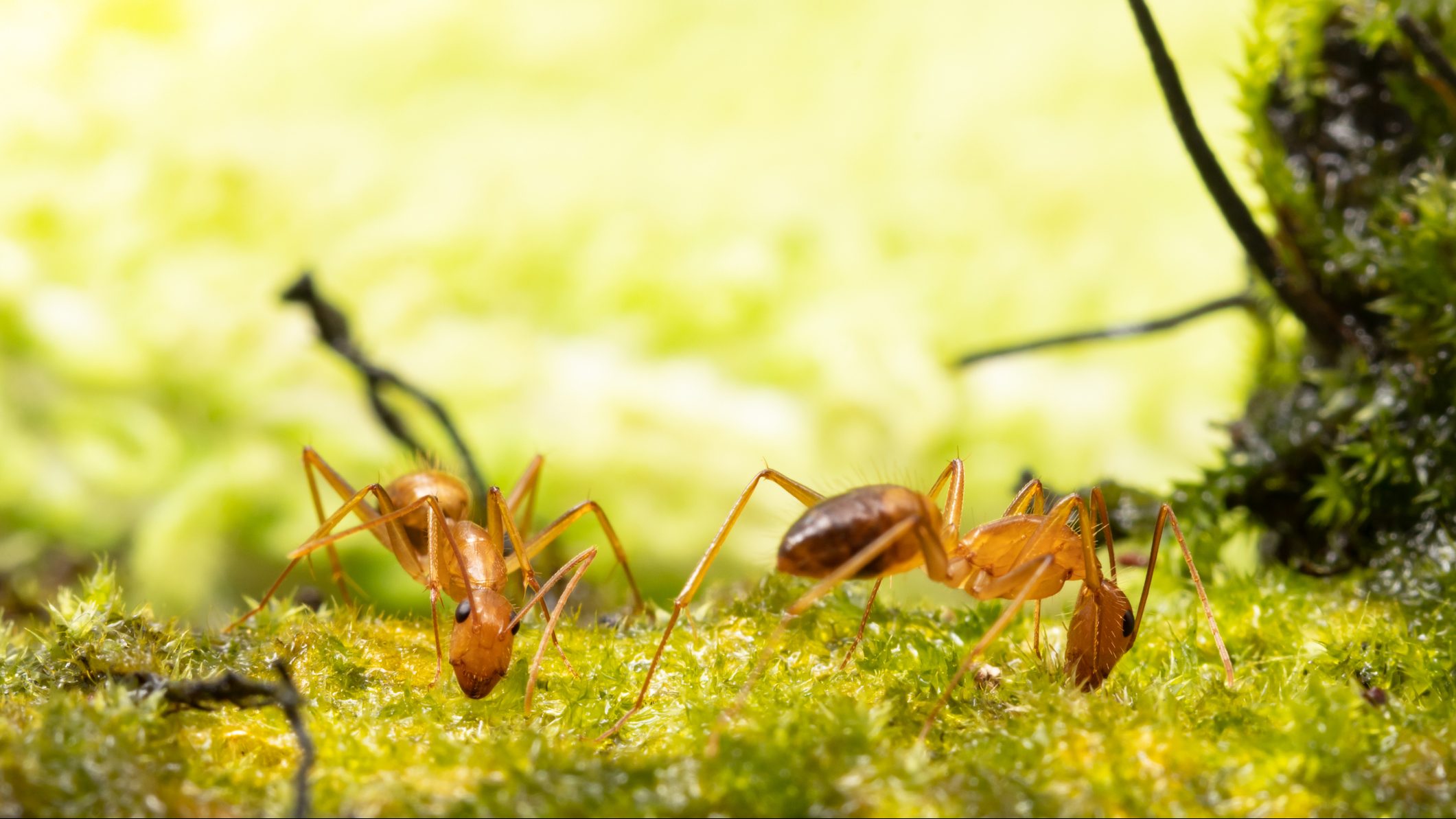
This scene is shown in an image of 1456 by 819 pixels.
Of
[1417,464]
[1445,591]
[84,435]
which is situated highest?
[84,435]

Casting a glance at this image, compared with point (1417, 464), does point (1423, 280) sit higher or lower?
higher

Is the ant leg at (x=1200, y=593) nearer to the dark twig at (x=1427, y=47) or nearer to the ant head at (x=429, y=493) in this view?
the dark twig at (x=1427, y=47)

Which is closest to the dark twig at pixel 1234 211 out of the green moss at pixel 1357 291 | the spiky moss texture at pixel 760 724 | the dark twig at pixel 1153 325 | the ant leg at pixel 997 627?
the green moss at pixel 1357 291

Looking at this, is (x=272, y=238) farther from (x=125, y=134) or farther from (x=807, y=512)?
(x=807, y=512)

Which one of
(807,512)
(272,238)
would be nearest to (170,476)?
(272,238)

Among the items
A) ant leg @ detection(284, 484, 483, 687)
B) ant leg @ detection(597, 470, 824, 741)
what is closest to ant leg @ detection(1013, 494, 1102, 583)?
ant leg @ detection(597, 470, 824, 741)

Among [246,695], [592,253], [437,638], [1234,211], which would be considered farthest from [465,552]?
[592,253]
